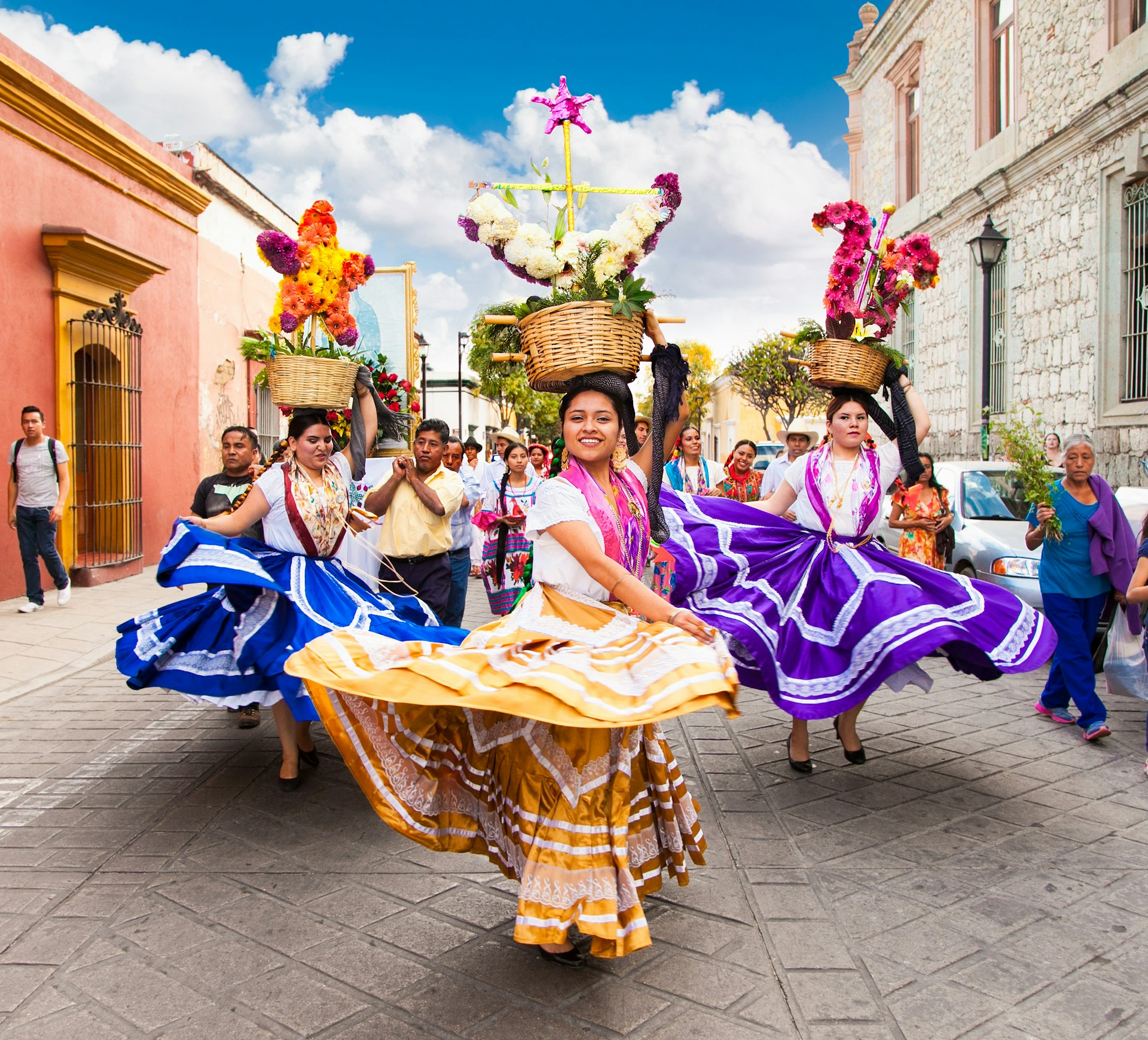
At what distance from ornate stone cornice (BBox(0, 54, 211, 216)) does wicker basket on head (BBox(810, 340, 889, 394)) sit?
9.46 m

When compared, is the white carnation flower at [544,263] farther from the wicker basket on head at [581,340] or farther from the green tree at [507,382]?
the wicker basket on head at [581,340]

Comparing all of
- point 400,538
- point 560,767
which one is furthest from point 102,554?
A: point 560,767

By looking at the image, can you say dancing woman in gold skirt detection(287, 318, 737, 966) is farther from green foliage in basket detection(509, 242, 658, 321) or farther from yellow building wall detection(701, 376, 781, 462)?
yellow building wall detection(701, 376, 781, 462)

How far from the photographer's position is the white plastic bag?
5492mm

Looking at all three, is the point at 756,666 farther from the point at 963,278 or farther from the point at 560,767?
the point at 963,278

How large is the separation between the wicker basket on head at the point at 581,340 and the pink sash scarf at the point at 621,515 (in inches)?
12.9

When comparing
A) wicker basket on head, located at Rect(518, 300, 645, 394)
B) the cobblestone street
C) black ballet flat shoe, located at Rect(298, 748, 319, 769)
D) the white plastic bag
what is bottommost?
the cobblestone street

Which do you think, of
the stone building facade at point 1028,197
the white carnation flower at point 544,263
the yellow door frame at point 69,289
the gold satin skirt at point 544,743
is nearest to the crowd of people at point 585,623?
the gold satin skirt at point 544,743

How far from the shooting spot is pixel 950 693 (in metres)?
7.12

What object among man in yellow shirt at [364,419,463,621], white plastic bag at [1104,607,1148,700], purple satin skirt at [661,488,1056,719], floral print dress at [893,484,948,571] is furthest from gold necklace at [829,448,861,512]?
floral print dress at [893,484,948,571]

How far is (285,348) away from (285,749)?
2.10 metres

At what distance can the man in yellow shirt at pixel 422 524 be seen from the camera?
6902 millimetres

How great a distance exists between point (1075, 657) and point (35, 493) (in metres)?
9.35

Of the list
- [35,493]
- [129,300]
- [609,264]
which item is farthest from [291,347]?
[129,300]
